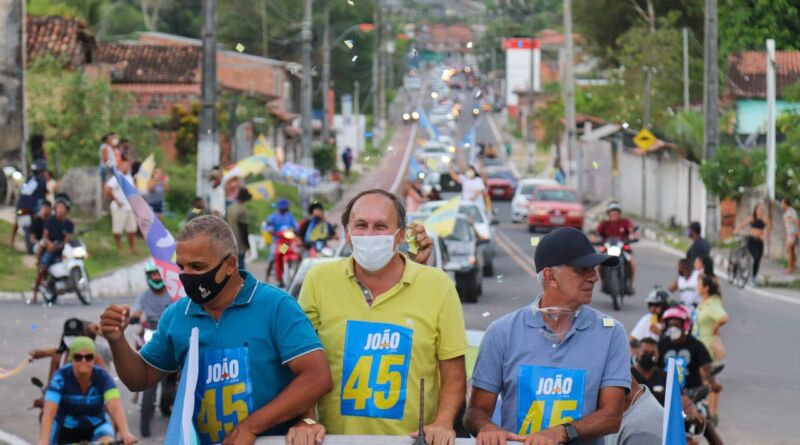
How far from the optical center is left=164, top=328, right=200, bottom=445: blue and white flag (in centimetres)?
564

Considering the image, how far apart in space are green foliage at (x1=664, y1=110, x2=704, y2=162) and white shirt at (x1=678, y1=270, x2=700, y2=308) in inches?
1044

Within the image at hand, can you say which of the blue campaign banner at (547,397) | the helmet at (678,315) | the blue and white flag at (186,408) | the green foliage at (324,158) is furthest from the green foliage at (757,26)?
the blue and white flag at (186,408)

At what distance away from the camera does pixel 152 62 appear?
2542 inches

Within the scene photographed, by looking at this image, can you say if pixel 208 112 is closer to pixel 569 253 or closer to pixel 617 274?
pixel 617 274

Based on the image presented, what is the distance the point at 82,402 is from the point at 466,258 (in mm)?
15203

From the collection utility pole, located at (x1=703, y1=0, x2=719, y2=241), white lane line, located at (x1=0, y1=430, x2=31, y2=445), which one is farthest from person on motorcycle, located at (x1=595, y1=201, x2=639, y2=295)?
white lane line, located at (x1=0, y1=430, x2=31, y2=445)

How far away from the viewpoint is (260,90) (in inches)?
3093

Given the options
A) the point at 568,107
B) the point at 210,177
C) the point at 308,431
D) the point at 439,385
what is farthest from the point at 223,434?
the point at 568,107

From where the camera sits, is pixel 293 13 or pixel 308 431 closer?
pixel 308 431

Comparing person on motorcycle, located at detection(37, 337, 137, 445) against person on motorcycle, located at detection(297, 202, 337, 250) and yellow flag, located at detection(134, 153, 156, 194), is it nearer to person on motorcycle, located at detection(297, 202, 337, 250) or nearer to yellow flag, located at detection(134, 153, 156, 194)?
person on motorcycle, located at detection(297, 202, 337, 250)

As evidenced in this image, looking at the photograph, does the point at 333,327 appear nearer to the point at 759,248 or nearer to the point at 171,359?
the point at 171,359

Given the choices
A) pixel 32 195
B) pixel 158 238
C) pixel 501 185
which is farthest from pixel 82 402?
pixel 501 185

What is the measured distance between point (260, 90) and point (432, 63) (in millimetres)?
78503

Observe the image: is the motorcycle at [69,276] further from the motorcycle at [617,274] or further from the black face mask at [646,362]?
the black face mask at [646,362]
